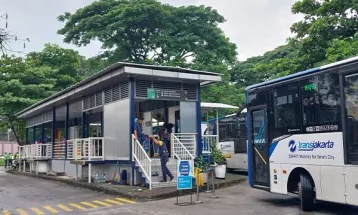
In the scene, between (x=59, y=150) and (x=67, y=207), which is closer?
(x=67, y=207)

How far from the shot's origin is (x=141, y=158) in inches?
516

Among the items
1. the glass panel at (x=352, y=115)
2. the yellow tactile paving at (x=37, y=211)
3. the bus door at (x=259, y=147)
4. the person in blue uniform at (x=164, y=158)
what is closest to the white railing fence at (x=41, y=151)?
the person in blue uniform at (x=164, y=158)

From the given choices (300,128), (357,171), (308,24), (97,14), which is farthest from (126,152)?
(97,14)

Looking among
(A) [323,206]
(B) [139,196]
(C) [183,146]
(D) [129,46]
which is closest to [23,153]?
(D) [129,46]

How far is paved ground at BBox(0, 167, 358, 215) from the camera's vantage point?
927cm

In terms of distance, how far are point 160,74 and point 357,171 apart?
7587mm

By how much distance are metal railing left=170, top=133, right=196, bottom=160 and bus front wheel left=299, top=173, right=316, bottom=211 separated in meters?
5.11

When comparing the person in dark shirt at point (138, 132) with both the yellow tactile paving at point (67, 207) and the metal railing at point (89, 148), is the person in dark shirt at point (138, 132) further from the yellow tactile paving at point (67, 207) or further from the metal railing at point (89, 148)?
the metal railing at point (89, 148)

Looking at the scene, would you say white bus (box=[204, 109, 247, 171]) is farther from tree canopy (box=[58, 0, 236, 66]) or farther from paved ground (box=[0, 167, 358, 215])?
tree canopy (box=[58, 0, 236, 66])

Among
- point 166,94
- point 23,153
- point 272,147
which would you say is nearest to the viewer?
point 272,147

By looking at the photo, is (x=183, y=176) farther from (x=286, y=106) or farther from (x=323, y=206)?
(x=323, y=206)

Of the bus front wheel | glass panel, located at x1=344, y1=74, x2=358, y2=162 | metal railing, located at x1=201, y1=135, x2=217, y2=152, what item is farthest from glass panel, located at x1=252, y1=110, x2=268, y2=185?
metal railing, located at x1=201, y1=135, x2=217, y2=152

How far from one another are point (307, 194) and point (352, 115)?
7.54 ft

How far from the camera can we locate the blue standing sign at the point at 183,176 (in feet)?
34.6
